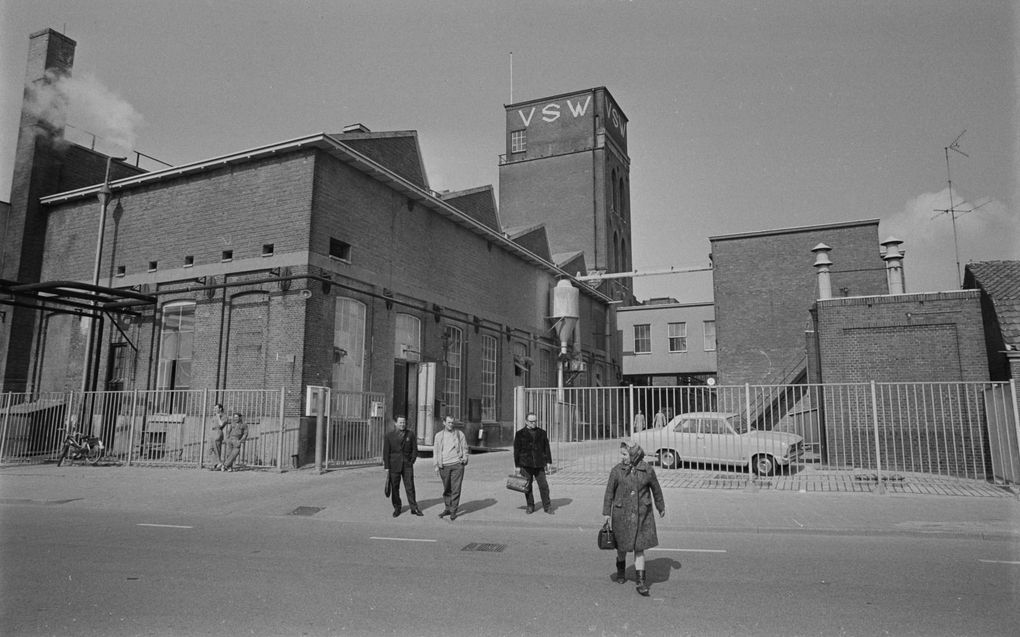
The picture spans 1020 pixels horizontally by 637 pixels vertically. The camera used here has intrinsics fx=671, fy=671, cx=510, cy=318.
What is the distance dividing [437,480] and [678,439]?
20.3 feet

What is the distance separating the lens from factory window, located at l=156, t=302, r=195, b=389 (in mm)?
20141

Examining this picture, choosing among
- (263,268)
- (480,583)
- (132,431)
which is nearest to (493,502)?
(480,583)

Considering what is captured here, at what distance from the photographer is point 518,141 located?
4906cm

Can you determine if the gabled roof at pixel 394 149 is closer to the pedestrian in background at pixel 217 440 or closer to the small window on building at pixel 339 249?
the small window on building at pixel 339 249

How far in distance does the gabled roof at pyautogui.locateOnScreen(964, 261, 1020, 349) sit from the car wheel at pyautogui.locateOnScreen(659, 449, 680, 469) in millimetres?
7893

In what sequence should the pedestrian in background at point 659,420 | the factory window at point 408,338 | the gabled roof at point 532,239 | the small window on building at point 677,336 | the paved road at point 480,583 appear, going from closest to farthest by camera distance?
the paved road at point 480,583 → the pedestrian in background at point 659,420 → the factory window at point 408,338 → the gabled roof at point 532,239 → the small window on building at point 677,336

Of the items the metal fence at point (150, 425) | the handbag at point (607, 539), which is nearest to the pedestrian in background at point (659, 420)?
the metal fence at point (150, 425)

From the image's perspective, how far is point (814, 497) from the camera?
42.0 feet

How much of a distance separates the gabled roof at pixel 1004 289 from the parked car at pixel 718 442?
529 centimetres

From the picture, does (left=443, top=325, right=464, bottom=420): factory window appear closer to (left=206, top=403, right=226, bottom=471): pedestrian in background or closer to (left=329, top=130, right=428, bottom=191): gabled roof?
(left=329, top=130, right=428, bottom=191): gabled roof

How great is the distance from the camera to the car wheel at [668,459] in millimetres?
16625

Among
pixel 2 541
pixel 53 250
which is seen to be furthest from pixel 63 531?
pixel 53 250

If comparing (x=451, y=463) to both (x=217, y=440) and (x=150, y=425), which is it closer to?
Answer: (x=217, y=440)

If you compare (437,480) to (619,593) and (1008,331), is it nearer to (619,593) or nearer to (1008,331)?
(619,593)
